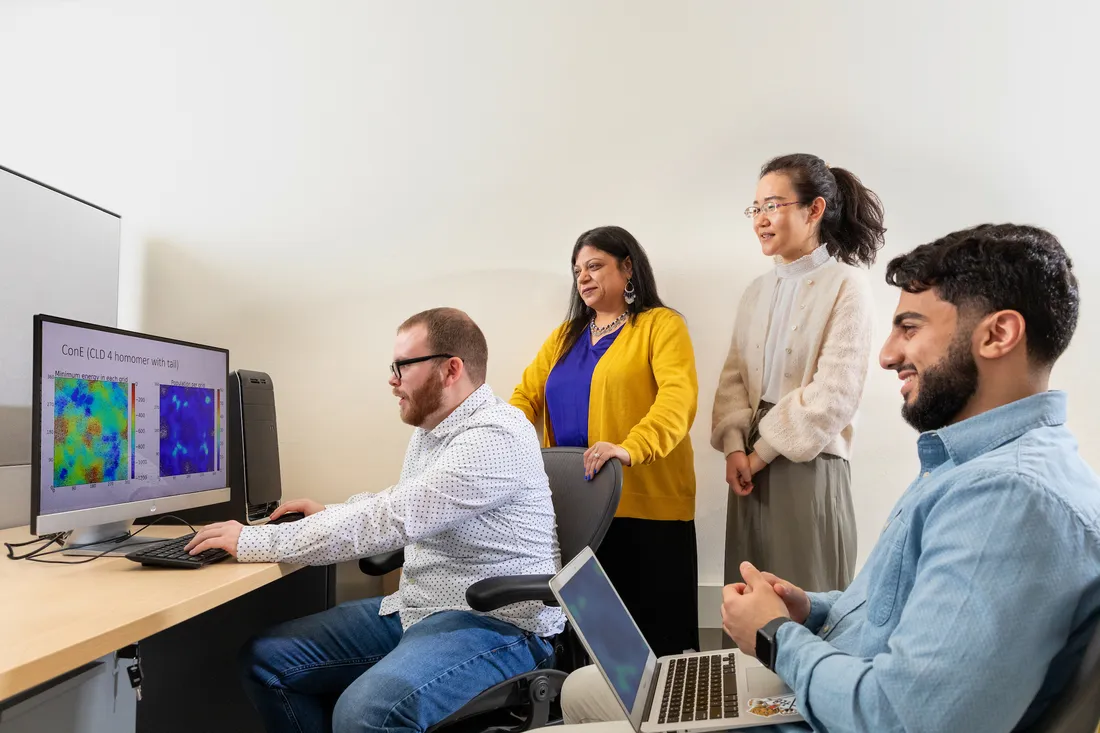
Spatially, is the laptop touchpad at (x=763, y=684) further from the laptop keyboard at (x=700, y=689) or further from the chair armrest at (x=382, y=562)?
the chair armrest at (x=382, y=562)

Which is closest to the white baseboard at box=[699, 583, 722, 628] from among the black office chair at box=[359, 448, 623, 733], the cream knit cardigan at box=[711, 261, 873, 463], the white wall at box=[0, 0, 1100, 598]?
the white wall at box=[0, 0, 1100, 598]

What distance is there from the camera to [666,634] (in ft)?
7.23

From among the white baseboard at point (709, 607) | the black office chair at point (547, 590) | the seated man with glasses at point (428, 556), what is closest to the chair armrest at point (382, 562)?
the black office chair at point (547, 590)

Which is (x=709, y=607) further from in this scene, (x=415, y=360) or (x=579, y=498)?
(x=415, y=360)

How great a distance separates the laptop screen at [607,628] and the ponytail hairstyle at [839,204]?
4.54 ft

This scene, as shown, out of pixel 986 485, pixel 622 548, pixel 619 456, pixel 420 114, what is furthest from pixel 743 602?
pixel 420 114

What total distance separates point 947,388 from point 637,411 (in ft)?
4.41

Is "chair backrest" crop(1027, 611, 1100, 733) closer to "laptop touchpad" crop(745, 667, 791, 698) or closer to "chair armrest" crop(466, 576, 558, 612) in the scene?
"laptop touchpad" crop(745, 667, 791, 698)

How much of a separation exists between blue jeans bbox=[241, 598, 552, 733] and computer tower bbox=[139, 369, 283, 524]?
0.58m

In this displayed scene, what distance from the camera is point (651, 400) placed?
2.30 metres

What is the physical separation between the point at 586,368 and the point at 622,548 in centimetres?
55

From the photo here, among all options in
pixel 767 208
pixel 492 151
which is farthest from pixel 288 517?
pixel 767 208

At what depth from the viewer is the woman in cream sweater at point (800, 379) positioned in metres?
2.03

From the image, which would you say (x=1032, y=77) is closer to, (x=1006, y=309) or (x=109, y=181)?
(x=1006, y=309)
